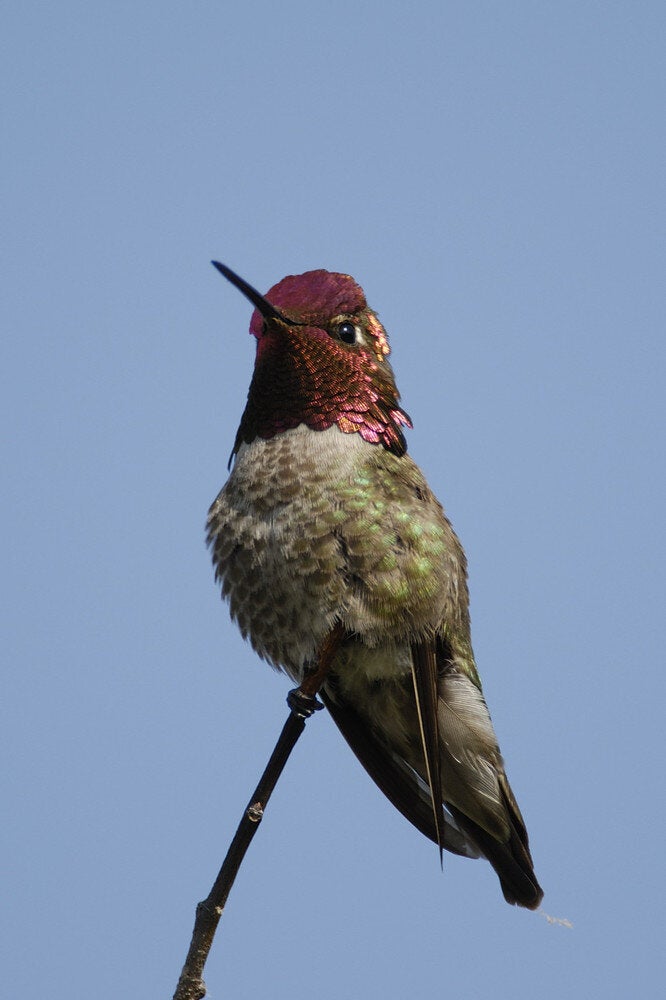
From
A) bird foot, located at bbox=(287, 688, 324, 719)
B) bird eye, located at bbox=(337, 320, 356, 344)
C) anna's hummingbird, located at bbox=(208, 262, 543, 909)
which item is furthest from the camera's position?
bird eye, located at bbox=(337, 320, 356, 344)

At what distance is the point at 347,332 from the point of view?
3.05m

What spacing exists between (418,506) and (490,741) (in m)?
0.75

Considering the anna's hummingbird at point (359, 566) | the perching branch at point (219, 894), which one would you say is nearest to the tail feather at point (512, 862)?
the anna's hummingbird at point (359, 566)

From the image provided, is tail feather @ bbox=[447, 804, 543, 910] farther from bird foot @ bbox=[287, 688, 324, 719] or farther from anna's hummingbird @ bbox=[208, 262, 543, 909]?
bird foot @ bbox=[287, 688, 324, 719]

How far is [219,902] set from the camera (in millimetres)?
2164

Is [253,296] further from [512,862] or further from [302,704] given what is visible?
[512,862]

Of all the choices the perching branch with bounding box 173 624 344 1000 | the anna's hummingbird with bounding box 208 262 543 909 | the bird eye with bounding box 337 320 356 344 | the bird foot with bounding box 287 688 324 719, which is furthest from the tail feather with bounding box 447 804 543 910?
the bird eye with bounding box 337 320 356 344

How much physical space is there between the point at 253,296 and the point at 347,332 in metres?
0.35

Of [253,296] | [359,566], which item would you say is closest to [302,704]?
[359,566]

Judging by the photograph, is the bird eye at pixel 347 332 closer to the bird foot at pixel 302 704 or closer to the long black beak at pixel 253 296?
the long black beak at pixel 253 296

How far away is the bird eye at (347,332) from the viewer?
304 centimetres

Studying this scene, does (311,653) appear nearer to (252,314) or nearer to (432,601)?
(432,601)

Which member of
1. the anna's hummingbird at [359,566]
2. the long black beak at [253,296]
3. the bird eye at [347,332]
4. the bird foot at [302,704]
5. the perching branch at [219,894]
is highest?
the bird eye at [347,332]

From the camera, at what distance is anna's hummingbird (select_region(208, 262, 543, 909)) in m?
2.71
